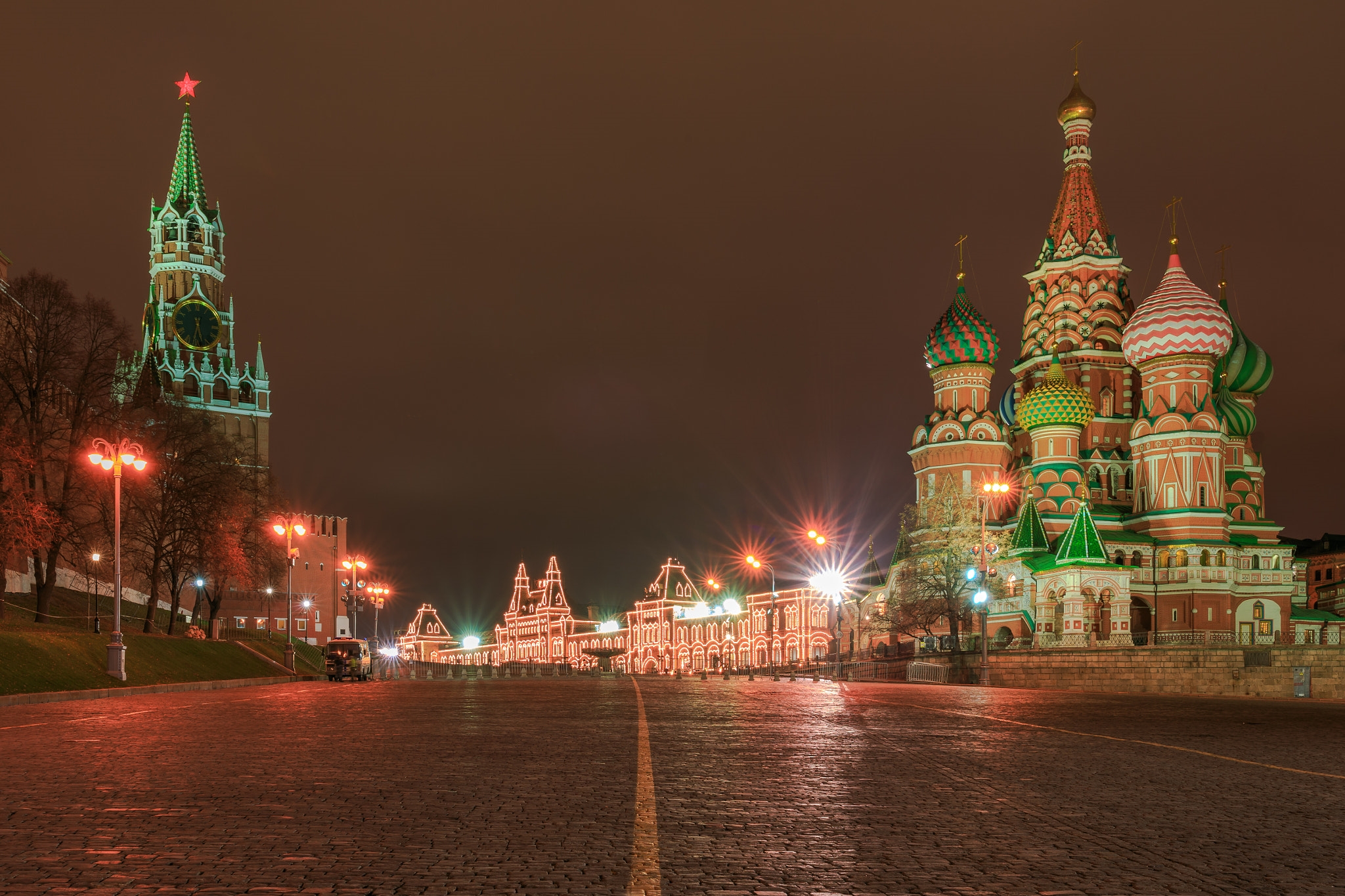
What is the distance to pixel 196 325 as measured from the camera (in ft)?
442

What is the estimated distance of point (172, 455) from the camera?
4825cm

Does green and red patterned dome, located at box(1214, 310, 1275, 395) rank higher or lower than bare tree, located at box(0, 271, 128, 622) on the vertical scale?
higher

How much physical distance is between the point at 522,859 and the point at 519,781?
333cm

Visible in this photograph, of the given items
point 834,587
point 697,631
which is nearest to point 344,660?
point 834,587

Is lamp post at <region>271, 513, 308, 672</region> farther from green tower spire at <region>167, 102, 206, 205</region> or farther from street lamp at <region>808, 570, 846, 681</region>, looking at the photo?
green tower spire at <region>167, 102, 206, 205</region>

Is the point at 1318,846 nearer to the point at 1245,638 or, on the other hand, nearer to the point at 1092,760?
the point at 1092,760

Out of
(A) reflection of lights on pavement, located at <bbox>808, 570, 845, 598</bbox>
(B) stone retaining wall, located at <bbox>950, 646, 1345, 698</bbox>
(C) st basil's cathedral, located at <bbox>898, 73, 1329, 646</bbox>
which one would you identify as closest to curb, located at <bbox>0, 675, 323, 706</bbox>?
(A) reflection of lights on pavement, located at <bbox>808, 570, 845, 598</bbox>

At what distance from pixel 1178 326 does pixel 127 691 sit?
2673 inches

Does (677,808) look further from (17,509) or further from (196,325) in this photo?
(196,325)

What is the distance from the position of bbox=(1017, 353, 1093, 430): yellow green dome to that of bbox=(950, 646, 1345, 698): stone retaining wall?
120 ft

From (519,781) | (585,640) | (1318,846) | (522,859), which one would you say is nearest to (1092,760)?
(1318,846)

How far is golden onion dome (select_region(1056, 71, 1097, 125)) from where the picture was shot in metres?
90.7

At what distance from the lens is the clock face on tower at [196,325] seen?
13362 cm

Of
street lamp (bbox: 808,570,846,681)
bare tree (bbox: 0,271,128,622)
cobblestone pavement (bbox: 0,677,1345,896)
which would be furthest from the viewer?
street lamp (bbox: 808,570,846,681)
